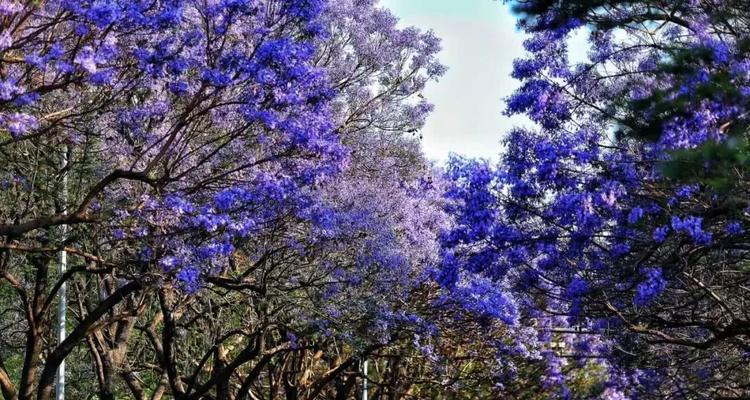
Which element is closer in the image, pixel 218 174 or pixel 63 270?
pixel 218 174

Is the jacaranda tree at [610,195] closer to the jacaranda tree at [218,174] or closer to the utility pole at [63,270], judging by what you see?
the jacaranda tree at [218,174]

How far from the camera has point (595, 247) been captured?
12078 mm

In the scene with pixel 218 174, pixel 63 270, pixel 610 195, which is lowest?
pixel 610 195

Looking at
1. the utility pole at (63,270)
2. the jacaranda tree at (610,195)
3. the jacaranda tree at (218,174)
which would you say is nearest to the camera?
the jacaranda tree at (610,195)

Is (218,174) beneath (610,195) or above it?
above

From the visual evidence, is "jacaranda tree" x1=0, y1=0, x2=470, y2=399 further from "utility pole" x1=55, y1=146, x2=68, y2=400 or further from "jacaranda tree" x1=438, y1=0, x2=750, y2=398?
"jacaranda tree" x1=438, y1=0, x2=750, y2=398

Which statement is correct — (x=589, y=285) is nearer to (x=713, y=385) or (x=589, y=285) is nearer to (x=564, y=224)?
(x=564, y=224)

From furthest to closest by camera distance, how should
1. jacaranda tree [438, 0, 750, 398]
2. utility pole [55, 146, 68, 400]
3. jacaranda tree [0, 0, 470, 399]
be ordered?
utility pole [55, 146, 68, 400], jacaranda tree [0, 0, 470, 399], jacaranda tree [438, 0, 750, 398]

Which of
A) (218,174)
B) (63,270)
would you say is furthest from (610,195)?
(63,270)

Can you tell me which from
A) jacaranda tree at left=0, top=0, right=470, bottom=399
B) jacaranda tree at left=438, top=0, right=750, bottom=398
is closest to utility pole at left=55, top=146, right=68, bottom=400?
jacaranda tree at left=0, top=0, right=470, bottom=399

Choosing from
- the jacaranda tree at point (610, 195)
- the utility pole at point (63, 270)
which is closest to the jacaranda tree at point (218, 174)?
the utility pole at point (63, 270)

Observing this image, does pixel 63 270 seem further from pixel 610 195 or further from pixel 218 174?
pixel 610 195

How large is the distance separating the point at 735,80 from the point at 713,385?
7.00m

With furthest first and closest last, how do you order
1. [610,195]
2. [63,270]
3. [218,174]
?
[63,270] → [218,174] → [610,195]
